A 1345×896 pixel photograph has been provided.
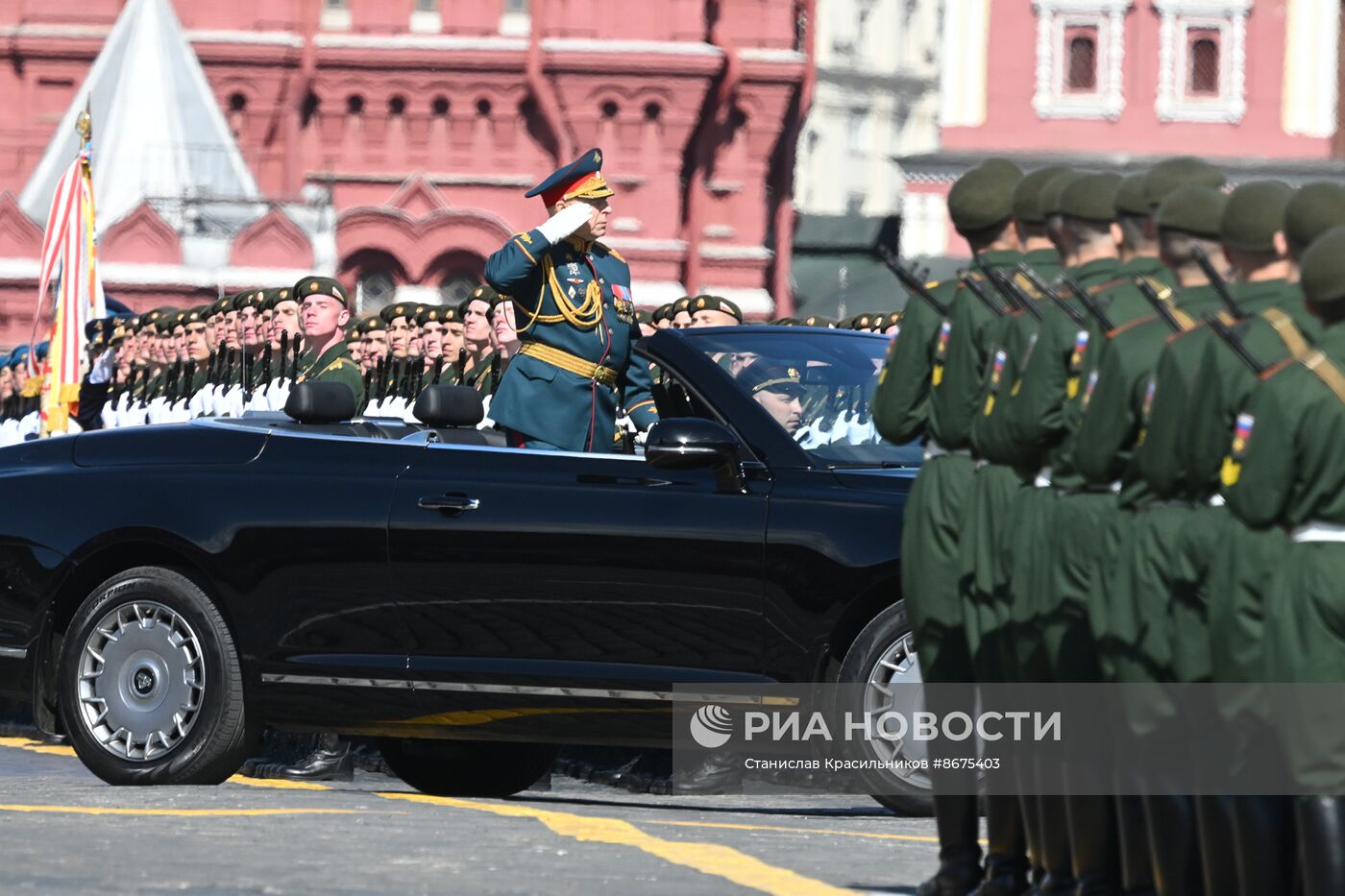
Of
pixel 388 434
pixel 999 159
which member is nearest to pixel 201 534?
pixel 388 434

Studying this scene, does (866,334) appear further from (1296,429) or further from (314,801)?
(1296,429)

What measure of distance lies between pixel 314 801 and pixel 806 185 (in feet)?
345

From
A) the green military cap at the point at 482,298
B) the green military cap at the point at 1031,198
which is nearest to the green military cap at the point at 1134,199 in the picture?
the green military cap at the point at 1031,198

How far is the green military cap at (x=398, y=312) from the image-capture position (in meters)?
15.5

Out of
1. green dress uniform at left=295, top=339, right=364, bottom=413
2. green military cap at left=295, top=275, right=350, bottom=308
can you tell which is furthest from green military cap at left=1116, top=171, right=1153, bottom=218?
green military cap at left=295, top=275, right=350, bottom=308

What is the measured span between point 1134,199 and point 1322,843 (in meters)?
1.74

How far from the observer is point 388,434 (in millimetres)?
10336

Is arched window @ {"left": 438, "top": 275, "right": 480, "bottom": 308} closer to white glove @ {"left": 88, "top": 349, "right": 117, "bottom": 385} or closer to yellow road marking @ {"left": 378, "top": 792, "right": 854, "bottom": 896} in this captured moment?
A: white glove @ {"left": 88, "top": 349, "right": 117, "bottom": 385}

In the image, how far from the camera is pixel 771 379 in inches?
387

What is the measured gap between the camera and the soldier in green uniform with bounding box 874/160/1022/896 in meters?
7.43

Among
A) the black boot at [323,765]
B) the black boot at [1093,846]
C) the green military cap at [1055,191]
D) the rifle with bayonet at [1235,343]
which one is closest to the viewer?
the rifle with bayonet at [1235,343]

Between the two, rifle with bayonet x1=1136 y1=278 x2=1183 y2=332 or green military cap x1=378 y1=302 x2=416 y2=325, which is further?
green military cap x1=378 y1=302 x2=416 y2=325

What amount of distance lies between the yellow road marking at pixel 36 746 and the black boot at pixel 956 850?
5934 millimetres

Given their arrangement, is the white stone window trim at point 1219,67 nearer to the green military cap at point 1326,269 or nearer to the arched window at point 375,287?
the arched window at point 375,287
